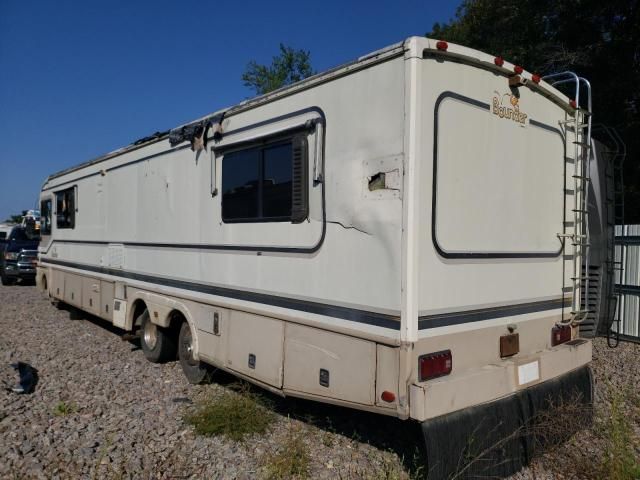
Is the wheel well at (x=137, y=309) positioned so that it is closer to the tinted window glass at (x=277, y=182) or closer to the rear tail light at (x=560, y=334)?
the tinted window glass at (x=277, y=182)

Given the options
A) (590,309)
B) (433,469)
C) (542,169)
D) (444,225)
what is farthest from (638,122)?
(433,469)

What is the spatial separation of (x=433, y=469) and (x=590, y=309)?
2730mm

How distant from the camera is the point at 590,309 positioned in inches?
195

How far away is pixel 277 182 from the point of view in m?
4.18

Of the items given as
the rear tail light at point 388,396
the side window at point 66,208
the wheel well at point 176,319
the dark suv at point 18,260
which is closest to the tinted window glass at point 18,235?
the dark suv at point 18,260

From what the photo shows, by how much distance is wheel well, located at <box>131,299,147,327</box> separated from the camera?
6.64 m

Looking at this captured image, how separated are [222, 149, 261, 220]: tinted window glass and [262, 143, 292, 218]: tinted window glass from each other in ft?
0.41

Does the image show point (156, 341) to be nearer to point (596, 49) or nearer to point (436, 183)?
point (436, 183)

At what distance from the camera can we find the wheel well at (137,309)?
6637mm

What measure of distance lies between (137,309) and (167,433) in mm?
2761

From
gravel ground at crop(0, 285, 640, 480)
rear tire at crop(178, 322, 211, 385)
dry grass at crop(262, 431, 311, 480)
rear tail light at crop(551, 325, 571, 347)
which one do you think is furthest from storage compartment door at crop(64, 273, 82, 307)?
rear tail light at crop(551, 325, 571, 347)

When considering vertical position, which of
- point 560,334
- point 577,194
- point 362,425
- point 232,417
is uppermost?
point 577,194

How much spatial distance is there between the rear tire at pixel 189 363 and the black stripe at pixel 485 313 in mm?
2994

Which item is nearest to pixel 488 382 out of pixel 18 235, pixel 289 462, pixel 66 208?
pixel 289 462
